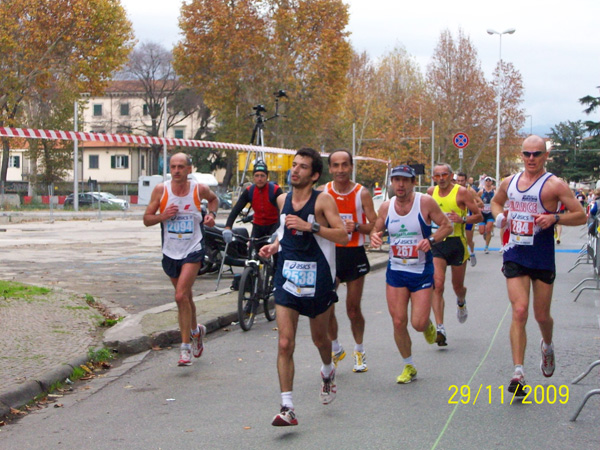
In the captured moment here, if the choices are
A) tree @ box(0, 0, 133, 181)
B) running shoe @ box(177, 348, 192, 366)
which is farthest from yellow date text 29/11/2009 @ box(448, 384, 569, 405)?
tree @ box(0, 0, 133, 181)

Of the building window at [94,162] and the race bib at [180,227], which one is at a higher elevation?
the building window at [94,162]

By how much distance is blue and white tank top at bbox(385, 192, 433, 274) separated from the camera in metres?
6.97

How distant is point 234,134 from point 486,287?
35.9 meters

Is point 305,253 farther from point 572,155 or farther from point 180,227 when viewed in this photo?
point 572,155

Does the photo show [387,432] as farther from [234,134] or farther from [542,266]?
[234,134]

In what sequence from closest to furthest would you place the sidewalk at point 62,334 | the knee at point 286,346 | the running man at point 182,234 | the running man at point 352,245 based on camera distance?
1. the knee at point 286,346
2. the sidewalk at point 62,334
3. the running man at point 352,245
4. the running man at point 182,234

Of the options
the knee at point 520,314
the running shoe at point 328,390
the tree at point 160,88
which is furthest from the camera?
the tree at point 160,88

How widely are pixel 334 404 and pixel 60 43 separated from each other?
32.7m

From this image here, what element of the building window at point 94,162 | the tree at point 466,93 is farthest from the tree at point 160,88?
the tree at point 466,93

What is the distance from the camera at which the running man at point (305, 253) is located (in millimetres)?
5703

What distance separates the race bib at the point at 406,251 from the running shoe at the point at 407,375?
0.87 m

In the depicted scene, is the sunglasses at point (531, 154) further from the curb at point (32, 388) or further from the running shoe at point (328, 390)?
the curb at point (32, 388)

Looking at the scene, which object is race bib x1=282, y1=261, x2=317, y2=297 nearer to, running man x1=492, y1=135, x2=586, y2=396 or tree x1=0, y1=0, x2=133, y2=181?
running man x1=492, y1=135, x2=586, y2=396

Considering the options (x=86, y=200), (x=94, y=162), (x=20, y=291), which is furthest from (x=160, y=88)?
(x=20, y=291)
